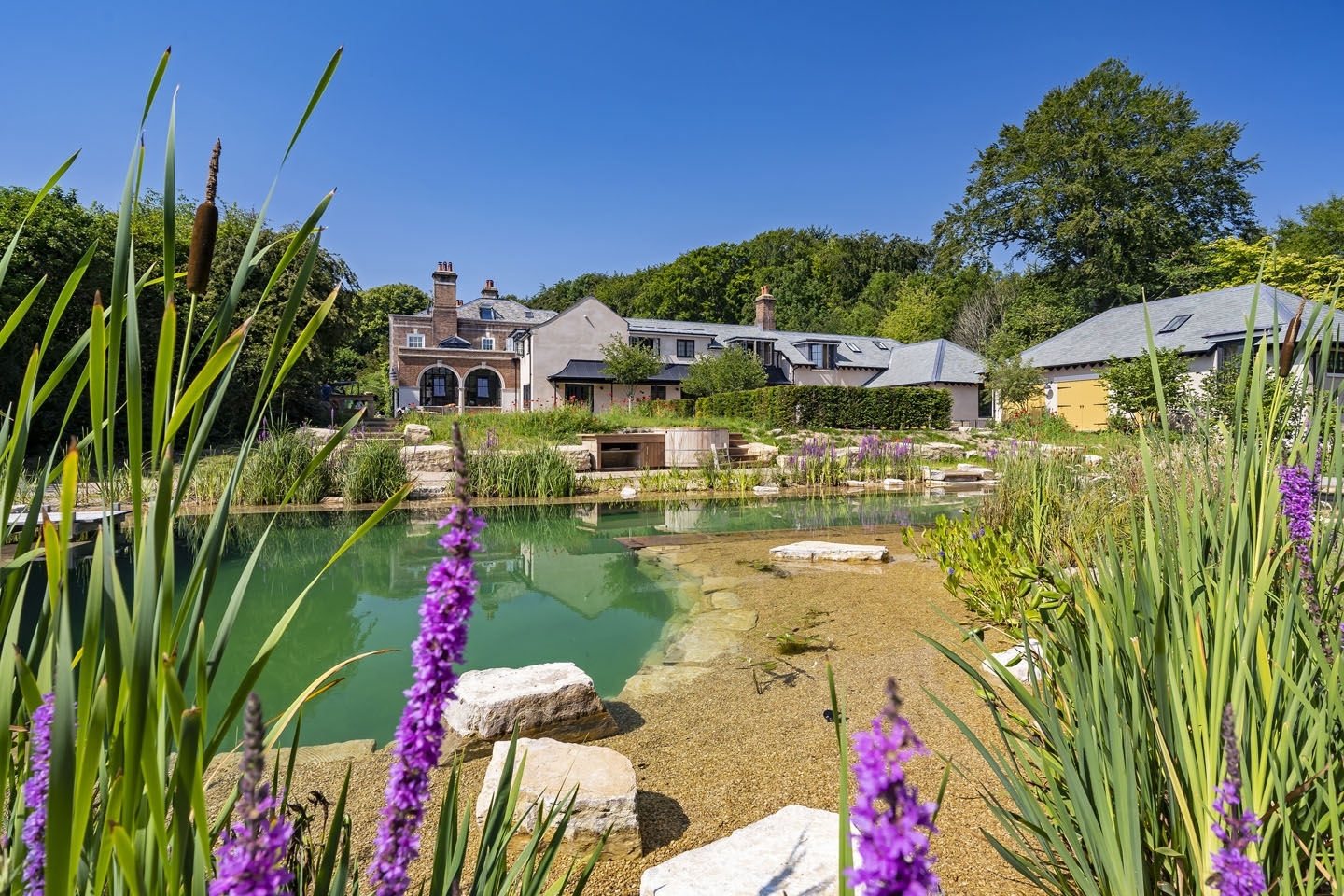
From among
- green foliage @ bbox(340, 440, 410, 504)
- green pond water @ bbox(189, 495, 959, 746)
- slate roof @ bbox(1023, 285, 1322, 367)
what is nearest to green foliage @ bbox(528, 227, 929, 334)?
slate roof @ bbox(1023, 285, 1322, 367)

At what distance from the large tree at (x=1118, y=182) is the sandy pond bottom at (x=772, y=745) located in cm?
3224

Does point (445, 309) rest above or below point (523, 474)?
above

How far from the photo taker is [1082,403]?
24.0m

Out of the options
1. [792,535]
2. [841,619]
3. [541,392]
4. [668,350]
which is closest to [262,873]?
[841,619]

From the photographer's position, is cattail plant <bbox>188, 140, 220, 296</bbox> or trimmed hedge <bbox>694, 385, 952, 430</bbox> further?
trimmed hedge <bbox>694, 385, 952, 430</bbox>

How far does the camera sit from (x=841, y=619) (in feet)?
14.6

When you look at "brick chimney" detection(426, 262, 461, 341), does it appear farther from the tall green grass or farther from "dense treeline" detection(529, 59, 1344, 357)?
the tall green grass

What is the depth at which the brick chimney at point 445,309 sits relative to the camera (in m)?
32.8

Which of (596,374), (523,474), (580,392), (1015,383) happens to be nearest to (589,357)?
(596,374)

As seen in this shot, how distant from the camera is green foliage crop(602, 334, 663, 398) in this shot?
25047 mm

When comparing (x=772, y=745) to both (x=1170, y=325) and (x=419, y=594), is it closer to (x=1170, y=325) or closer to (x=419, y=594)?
(x=419, y=594)

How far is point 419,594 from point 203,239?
497cm

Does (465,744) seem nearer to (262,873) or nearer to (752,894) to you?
(752,894)

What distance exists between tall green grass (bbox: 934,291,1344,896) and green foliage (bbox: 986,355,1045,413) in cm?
2228
